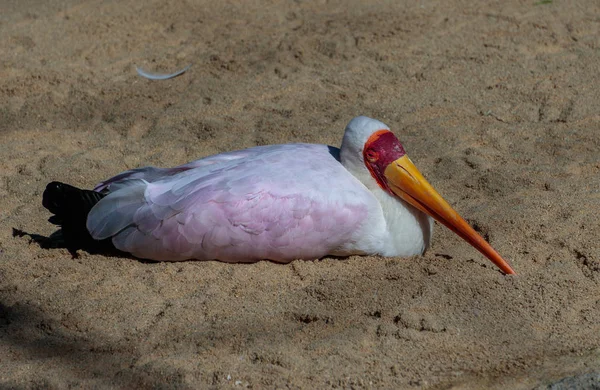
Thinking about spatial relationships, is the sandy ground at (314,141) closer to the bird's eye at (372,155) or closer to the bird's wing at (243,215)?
the bird's wing at (243,215)

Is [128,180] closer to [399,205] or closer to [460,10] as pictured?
[399,205]

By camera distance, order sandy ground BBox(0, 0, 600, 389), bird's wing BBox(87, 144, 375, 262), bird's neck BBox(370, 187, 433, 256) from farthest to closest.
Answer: bird's neck BBox(370, 187, 433, 256) → bird's wing BBox(87, 144, 375, 262) → sandy ground BBox(0, 0, 600, 389)

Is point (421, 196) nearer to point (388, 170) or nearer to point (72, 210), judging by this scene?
point (388, 170)

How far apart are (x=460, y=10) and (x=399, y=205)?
3.76 m

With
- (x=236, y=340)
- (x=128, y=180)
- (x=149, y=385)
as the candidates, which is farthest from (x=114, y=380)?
(x=128, y=180)

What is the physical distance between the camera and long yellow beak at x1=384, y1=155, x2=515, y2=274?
4559 millimetres

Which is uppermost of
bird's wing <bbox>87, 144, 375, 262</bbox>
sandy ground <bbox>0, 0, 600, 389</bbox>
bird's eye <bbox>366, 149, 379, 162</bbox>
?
bird's eye <bbox>366, 149, 379, 162</bbox>

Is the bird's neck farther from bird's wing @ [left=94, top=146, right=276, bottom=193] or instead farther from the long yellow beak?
bird's wing @ [left=94, top=146, right=276, bottom=193]

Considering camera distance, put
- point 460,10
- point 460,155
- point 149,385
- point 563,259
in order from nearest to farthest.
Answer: point 149,385 → point 563,259 → point 460,155 → point 460,10

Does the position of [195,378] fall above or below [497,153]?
A: above

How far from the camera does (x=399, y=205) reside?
186 inches

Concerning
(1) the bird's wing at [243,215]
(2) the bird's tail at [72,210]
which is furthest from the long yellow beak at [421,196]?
(2) the bird's tail at [72,210]

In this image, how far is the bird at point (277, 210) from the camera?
448cm

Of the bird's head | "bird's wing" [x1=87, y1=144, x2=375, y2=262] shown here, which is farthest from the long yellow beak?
"bird's wing" [x1=87, y1=144, x2=375, y2=262]
